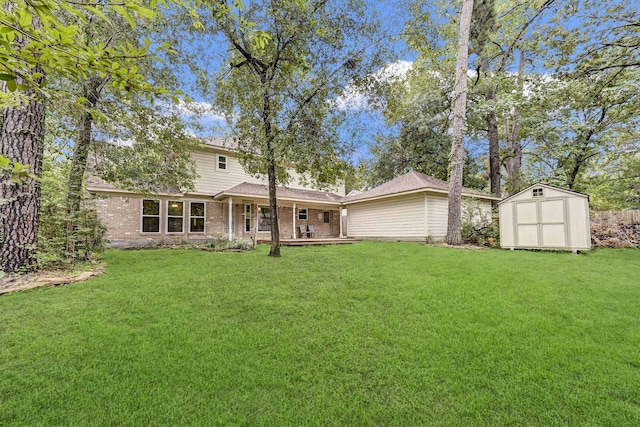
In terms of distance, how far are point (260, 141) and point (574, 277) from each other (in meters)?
7.66

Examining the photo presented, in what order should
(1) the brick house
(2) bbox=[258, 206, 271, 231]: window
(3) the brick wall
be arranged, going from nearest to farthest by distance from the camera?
(3) the brick wall < (1) the brick house < (2) bbox=[258, 206, 271, 231]: window

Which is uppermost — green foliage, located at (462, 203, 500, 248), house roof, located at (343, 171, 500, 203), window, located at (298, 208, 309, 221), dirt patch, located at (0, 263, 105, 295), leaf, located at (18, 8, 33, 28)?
house roof, located at (343, 171, 500, 203)

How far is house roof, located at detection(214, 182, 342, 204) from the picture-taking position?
41.3 feet

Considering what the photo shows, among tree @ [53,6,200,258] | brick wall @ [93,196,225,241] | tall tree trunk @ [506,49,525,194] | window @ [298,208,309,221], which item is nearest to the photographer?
tree @ [53,6,200,258]

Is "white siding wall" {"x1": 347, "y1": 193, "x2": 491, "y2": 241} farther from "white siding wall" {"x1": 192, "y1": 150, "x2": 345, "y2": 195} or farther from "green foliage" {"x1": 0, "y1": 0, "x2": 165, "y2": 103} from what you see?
"green foliage" {"x1": 0, "y1": 0, "x2": 165, "y2": 103}

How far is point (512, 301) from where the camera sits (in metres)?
3.98

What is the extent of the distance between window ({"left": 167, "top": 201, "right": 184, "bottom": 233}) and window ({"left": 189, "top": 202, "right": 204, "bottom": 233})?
42 cm

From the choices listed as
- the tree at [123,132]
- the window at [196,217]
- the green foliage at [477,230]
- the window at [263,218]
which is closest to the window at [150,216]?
the window at [196,217]

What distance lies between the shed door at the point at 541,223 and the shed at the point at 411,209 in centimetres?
200

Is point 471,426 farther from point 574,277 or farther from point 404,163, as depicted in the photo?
point 404,163

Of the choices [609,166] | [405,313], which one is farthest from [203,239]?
[609,166]

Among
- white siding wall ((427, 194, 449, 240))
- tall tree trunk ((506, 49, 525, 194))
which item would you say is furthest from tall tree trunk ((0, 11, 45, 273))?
tall tree trunk ((506, 49, 525, 194))

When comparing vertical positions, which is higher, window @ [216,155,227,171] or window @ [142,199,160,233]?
window @ [216,155,227,171]

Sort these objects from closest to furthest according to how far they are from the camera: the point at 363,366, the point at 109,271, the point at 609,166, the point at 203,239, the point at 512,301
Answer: the point at 363,366
the point at 512,301
the point at 109,271
the point at 203,239
the point at 609,166
